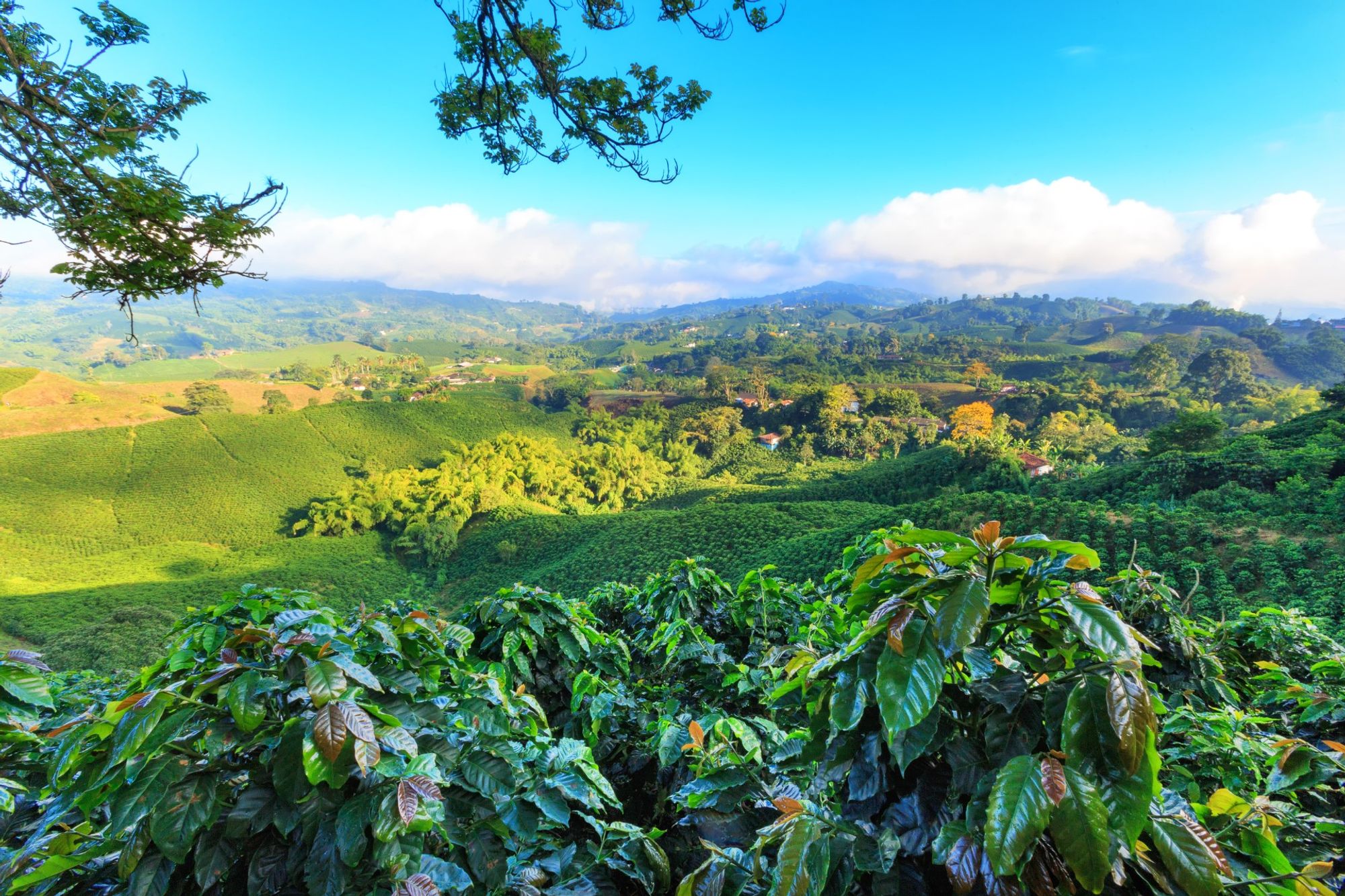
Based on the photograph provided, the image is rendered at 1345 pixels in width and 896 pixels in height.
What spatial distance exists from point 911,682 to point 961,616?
0.14m

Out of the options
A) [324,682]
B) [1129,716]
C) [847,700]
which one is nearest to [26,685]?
[324,682]

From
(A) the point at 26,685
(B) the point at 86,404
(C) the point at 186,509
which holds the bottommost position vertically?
(C) the point at 186,509

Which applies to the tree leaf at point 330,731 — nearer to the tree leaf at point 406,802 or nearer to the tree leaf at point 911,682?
the tree leaf at point 406,802

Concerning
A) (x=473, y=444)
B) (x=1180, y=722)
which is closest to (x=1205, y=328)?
(x=473, y=444)

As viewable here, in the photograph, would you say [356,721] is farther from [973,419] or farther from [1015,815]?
[973,419]

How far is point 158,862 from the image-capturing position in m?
0.98

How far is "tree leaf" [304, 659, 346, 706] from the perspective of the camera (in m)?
1.01

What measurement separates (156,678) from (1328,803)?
3172 mm

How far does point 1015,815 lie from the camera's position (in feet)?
2.42

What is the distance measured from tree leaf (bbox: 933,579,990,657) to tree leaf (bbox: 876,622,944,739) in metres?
0.03

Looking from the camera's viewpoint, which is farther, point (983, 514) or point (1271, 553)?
point (983, 514)

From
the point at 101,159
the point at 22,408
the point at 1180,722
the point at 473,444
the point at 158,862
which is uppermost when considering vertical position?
the point at 101,159

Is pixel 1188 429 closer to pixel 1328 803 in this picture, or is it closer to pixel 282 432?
pixel 1328 803

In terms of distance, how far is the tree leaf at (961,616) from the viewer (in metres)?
0.84
